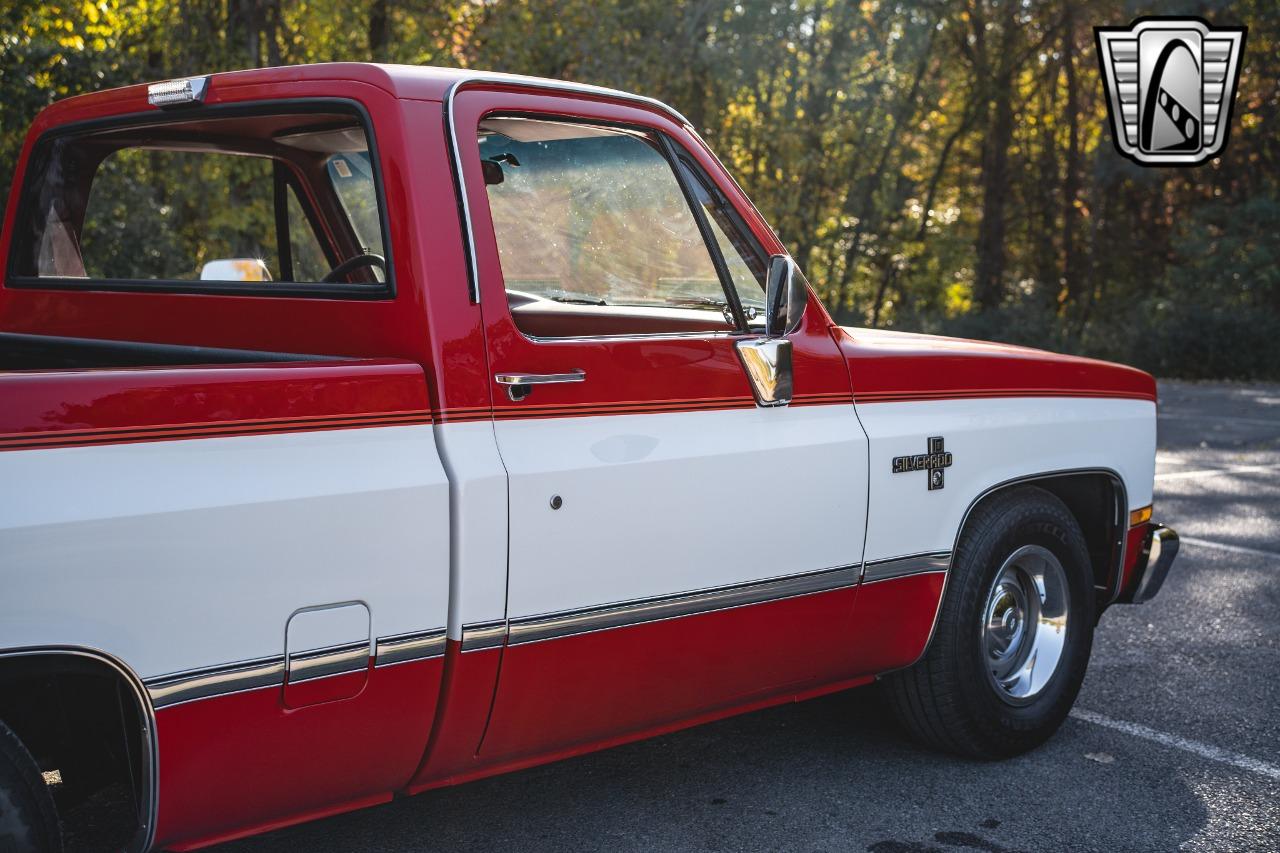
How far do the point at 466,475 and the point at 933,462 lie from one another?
5.03 feet

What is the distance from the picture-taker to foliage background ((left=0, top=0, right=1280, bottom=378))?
14.1 meters

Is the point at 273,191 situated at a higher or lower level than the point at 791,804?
higher

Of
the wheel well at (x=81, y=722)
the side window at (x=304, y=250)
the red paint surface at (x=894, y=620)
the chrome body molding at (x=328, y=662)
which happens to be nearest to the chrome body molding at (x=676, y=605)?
the red paint surface at (x=894, y=620)

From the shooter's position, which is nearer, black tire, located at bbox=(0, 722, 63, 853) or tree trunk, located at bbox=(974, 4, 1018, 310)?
black tire, located at bbox=(0, 722, 63, 853)

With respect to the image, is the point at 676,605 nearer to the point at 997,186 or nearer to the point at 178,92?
the point at 178,92

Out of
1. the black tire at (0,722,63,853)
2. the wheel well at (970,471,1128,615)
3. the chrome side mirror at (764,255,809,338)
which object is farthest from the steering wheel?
the wheel well at (970,471,1128,615)

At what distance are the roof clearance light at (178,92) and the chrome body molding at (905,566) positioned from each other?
2027 mm

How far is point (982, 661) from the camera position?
Answer: 3875 millimetres

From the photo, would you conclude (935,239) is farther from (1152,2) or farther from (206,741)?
(206,741)

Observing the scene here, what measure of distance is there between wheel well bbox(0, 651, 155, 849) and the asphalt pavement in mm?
622

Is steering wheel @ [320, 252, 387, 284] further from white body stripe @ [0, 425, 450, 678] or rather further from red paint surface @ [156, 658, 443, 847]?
red paint surface @ [156, 658, 443, 847]

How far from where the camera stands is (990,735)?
3.91 meters

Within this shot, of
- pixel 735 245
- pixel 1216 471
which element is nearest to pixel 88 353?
pixel 735 245

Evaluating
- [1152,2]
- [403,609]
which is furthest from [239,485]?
[1152,2]
